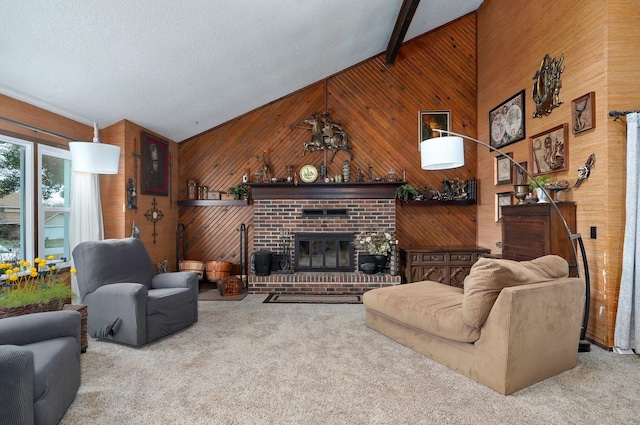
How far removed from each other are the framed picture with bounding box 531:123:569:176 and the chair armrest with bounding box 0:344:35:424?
4.62m

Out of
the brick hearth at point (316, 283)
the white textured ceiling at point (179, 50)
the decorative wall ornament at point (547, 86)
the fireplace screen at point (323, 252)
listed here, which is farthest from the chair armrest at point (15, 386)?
the decorative wall ornament at point (547, 86)

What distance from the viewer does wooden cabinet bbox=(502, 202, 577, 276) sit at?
3184mm

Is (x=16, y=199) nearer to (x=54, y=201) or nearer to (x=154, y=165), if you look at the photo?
(x=54, y=201)

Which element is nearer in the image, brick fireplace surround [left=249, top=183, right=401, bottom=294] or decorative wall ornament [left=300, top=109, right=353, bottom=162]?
brick fireplace surround [left=249, top=183, right=401, bottom=294]

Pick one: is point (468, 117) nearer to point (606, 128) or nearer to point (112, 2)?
point (606, 128)

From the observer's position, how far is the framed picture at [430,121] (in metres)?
5.89

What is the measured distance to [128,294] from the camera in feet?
10.1

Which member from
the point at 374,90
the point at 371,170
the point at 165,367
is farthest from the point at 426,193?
→ the point at 165,367

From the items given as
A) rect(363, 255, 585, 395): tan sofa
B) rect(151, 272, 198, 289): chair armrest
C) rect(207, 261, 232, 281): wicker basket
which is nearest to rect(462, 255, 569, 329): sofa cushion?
rect(363, 255, 585, 395): tan sofa

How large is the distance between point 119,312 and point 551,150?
476 cm

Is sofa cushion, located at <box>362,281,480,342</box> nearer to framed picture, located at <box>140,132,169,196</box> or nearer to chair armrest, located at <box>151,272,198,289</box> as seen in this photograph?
chair armrest, located at <box>151,272,198,289</box>

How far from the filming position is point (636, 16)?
9.93 ft

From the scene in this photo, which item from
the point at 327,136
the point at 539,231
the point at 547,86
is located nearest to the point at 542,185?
the point at 539,231

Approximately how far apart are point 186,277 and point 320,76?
401cm
